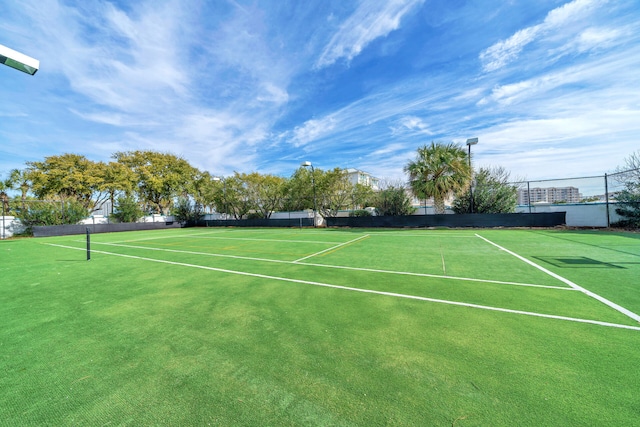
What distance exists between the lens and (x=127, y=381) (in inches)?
89.4

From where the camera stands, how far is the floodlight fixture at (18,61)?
3.85 meters

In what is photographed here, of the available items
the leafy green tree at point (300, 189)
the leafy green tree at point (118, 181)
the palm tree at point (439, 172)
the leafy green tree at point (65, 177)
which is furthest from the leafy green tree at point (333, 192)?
the leafy green tree at point (65, 177)

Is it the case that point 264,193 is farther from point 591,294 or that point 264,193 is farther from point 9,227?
point 591,294

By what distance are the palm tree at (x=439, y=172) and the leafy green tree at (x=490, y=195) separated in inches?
48.2

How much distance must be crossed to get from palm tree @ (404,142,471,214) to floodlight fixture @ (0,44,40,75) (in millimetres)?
19439

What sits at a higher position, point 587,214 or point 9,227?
point 9,227

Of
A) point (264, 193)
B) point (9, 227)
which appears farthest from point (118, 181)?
point (264, 193)

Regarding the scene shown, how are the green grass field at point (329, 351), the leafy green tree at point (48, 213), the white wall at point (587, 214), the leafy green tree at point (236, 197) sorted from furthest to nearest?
the leafy green tree at point (236, 197)
the leafy green tree at point (48, 213)
the white wall at point (587, 214)
the green grass field at point (329, 351)

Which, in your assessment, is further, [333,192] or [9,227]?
[333,192]

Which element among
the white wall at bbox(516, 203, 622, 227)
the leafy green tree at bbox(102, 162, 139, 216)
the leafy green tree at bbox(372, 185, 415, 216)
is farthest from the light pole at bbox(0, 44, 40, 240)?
the leafy green tree at bbox(102, 162, 139, 216)

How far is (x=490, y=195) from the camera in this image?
1862 cm

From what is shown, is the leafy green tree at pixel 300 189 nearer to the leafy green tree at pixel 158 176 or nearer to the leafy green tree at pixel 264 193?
the leafy green tree at pixel 264 193

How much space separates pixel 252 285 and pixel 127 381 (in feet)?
9.66

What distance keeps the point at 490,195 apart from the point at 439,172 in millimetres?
4269
